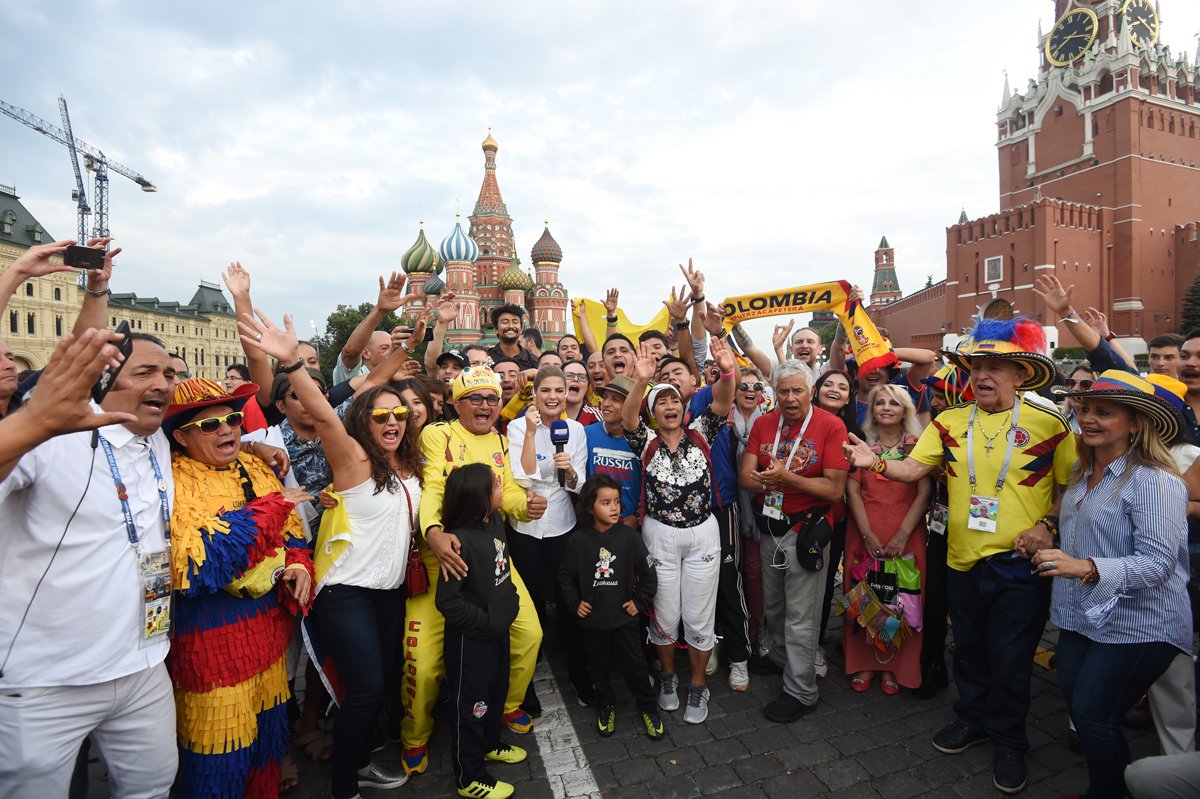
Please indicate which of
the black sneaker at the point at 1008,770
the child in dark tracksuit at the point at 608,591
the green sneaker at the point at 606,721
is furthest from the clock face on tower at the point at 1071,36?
the green sneaker at the point at 606,721

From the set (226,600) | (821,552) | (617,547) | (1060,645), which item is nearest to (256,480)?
(226,600)

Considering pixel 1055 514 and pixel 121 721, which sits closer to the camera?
pixel 121 721

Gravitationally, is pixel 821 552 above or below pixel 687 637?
above

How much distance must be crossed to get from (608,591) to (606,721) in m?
0.84

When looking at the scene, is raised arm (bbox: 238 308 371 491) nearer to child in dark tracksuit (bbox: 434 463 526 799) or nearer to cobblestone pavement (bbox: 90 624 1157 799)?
child in dark tracksuit (bbox: 434 463 526 799)

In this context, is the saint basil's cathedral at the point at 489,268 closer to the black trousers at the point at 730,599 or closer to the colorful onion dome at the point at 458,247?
the colorful onion dome at the point at 458,247

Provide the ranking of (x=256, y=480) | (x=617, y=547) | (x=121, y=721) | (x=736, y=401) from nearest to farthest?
(x=121, y=721)
(x=256, y=480)
(x=617, y=547)
(x=736, y=401)

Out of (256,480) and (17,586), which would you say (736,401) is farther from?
(17,586)

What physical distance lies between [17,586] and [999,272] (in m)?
59.6

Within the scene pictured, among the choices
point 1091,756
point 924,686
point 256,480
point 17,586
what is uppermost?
point 256,480

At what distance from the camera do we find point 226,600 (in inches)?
111

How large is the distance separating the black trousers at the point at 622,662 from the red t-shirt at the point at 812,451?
1.39 m

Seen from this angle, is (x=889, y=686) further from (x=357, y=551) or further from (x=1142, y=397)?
(x=357, y=551)

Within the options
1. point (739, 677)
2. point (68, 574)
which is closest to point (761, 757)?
point (739, 677)
